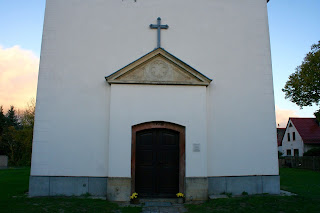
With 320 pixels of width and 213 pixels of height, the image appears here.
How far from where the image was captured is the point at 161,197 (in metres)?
8.45

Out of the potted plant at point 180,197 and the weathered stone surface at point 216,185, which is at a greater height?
the weathered stone surface at point 216,185

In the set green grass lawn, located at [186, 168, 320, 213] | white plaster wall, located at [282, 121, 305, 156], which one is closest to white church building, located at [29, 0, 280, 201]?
green grass lawn, located at [186, 168, 320, 213]

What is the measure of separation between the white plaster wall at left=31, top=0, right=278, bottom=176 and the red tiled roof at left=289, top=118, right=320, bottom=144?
25.4 meters

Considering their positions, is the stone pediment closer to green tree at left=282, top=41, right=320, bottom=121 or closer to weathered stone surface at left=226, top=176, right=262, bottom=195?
weathered stone surface at left=226, top=176, right=262, bottom=195

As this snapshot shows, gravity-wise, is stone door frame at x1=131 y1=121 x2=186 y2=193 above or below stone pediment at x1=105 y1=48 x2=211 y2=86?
below

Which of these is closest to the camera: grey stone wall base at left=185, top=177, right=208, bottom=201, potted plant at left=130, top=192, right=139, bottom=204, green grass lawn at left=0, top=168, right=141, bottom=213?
green grass lawn at left=0, top=168, right=141, bottom=213

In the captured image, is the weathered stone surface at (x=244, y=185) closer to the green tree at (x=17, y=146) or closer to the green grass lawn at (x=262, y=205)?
the green grass lawn at (x=262, y=205)

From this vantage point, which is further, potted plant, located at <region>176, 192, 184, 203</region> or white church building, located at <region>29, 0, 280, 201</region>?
white church building, located at <region>29, 0, 280, 201</region>

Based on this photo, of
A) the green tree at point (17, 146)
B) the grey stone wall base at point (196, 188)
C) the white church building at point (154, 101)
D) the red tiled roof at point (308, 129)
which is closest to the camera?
the grey stone wall base at point (196, 188)

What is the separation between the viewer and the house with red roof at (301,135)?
30.3 metres

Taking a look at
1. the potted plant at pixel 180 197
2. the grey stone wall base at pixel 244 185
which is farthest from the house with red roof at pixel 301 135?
the potted plant at pixel 180 197

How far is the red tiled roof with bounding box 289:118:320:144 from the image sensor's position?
98.9 ft

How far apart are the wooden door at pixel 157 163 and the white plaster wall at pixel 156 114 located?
0.45 meters

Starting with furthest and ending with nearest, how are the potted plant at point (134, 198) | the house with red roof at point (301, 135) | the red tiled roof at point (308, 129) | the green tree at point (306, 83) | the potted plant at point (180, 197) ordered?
the house with red roof at point (301, 135), the red tiled roof at point (308, 129), the green tree at point (306, 83), the potted plant at point (180, 197), the potted plant at point (134, 198)
